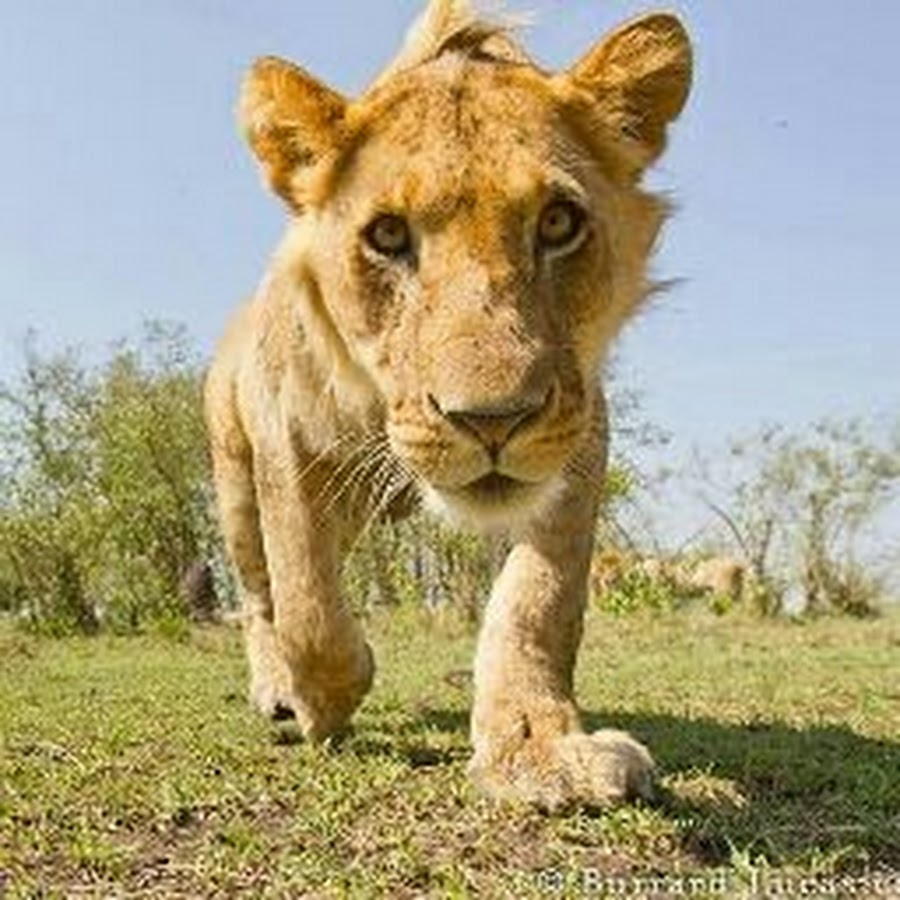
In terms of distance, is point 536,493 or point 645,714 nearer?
point 536,493

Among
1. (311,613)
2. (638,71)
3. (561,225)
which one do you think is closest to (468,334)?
(561,225)

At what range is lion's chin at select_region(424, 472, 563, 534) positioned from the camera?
3.71 m

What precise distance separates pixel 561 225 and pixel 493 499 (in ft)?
2.45

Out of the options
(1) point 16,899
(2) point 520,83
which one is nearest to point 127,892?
(1) point 16,899

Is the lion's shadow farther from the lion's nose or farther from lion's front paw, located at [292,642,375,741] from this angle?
the lion's nose

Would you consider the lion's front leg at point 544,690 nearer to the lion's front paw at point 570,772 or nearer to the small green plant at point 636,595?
the lion's front paw at point 570,772

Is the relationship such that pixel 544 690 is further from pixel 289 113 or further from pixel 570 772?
pixel 289 113

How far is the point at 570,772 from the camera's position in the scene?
3.83 meters

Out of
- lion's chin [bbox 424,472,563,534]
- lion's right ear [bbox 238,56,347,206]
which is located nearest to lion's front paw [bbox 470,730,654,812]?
lion's chin [bbox 424,472,563,534]

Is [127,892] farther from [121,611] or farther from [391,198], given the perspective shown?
[121,611]

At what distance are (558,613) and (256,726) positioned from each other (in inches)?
93.1

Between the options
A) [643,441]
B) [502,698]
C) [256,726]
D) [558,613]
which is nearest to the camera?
[502,698]

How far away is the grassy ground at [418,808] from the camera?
10.9 feet

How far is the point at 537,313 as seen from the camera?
3861 millimetres
